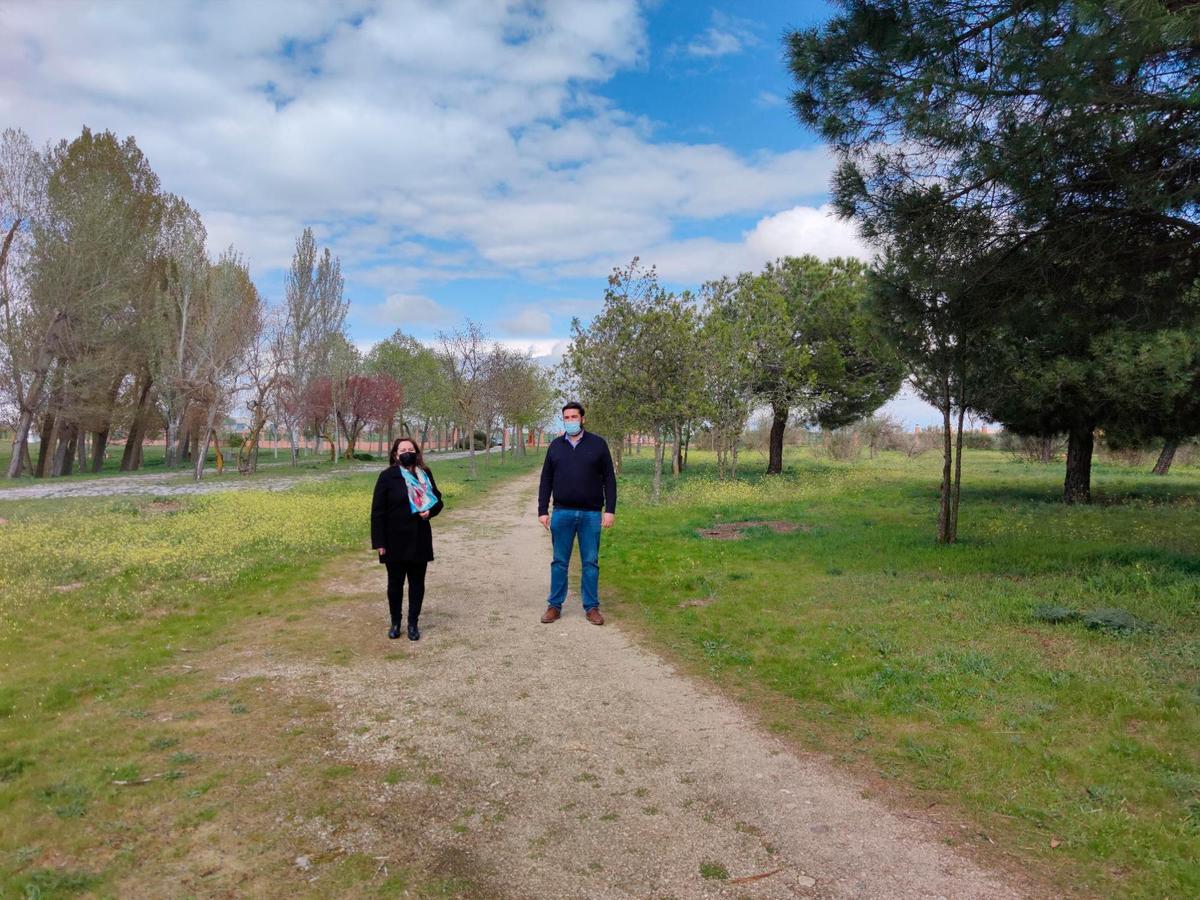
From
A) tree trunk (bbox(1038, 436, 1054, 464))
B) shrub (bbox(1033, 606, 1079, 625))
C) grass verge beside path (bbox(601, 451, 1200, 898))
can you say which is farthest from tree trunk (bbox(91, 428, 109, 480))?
tree trunk (bbox(1038, 436, 1054, 464))

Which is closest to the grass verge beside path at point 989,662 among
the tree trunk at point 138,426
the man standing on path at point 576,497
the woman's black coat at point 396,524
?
the man standing on path at point 576,497

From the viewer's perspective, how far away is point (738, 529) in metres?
13.1

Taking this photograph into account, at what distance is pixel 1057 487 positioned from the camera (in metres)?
20.8

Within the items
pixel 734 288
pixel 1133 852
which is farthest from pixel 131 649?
pixel 734 288

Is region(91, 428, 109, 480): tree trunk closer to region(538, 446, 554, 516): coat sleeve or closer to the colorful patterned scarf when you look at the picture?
the colorful patterned scarf

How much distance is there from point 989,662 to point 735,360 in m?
18.6

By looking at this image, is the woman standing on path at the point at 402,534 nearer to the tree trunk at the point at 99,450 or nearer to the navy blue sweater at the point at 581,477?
the navy blue sweater at the point at 581,477

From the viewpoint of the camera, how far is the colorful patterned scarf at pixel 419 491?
6.55m

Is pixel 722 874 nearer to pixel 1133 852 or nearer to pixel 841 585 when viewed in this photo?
pixel 1133 852

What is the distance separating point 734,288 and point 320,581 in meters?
22.7

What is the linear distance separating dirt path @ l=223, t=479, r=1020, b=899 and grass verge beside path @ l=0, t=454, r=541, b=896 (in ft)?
1.59

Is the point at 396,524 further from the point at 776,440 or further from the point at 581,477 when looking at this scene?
the point at 776,440

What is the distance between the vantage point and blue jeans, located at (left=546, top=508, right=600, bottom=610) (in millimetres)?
7102

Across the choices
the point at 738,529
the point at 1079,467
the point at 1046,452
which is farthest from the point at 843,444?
the point at 738,529
